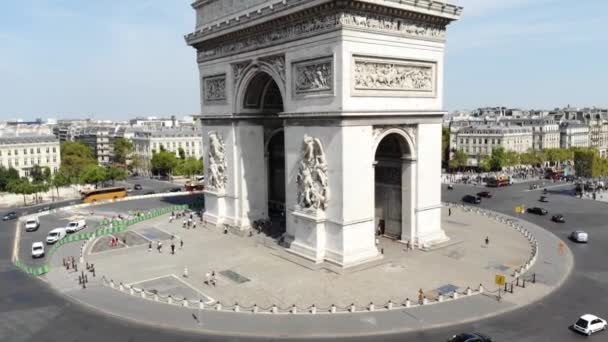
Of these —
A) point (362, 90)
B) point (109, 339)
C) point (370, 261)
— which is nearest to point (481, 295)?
point (370, 261)

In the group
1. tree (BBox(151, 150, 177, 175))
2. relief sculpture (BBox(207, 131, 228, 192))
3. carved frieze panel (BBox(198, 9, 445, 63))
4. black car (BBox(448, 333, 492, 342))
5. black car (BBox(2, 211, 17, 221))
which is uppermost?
carved frieze panel (BBox(198, 9, 445, 63))

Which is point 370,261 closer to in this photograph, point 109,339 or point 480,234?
point 480,234

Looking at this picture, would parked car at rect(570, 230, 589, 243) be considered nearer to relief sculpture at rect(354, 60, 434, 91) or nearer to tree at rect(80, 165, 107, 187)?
relief sculpture at rect(354, 60, 434, 91)

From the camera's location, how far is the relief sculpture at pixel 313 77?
30391 mm

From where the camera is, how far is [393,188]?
36062 mm

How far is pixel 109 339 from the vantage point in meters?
21.5

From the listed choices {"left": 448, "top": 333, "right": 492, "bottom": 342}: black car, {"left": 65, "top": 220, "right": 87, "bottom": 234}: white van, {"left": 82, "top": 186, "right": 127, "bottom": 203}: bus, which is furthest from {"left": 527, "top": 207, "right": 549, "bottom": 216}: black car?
{"left": 82, "top": 186, "right": 127, "bottom": 203}: bus

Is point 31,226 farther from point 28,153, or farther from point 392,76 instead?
point 28,153

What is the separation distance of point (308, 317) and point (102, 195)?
1999 inches

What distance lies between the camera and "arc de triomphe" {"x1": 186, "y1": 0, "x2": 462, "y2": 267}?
29953mm

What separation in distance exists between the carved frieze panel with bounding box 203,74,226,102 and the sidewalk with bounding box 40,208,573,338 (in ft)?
65.1

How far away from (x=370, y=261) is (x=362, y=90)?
10.6 metres

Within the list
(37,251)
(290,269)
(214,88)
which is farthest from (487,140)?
(37,251)

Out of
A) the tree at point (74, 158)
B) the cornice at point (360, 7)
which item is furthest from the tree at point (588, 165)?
the tree at point (74, 158)
